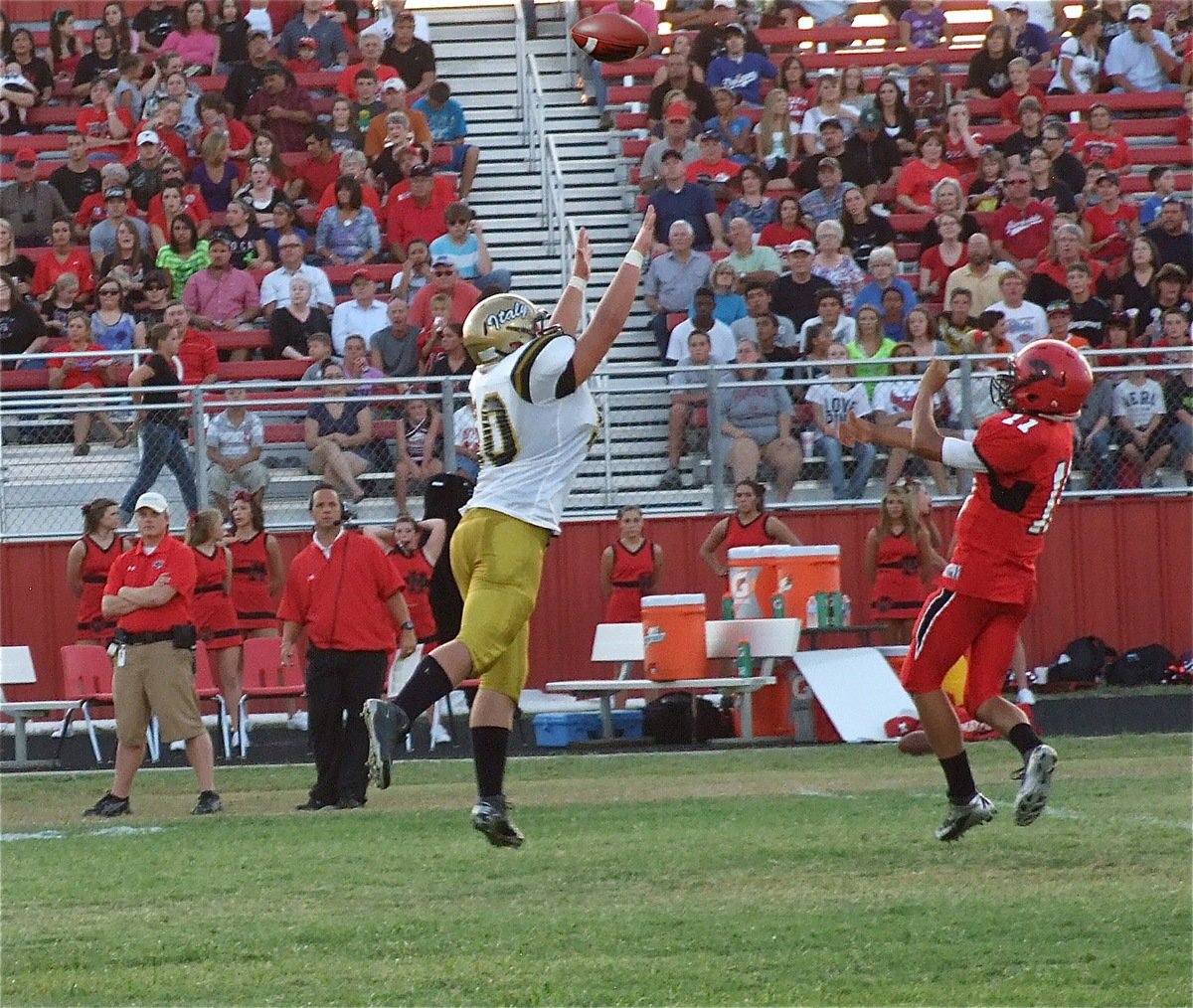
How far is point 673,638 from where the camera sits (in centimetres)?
1560

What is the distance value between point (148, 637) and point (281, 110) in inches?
355

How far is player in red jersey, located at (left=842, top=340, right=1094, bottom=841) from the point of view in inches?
309

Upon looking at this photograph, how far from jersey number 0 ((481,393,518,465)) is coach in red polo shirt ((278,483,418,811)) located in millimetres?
5786

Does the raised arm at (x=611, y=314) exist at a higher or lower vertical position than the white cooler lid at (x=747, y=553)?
higher

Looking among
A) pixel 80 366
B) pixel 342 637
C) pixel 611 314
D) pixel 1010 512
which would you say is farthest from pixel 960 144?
pixel 611 314

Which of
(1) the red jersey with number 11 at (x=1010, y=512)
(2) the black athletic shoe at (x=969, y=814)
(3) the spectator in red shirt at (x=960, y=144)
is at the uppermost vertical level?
(3) the spectator in red shirt at (x=960, y=144)

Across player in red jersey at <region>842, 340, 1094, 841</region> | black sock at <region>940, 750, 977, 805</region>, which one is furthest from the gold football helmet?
black sock at <region>940, 750, 977, 805</region>

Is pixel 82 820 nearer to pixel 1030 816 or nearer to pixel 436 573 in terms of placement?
pixel 436 573

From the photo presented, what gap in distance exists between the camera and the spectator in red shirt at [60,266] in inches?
734

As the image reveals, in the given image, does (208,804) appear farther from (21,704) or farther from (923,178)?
(923,178)

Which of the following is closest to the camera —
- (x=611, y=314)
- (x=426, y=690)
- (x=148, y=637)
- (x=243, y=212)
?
(x=611, y=314)

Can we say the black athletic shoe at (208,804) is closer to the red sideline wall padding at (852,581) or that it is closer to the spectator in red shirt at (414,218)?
the red sideline wall padding at (852,581)

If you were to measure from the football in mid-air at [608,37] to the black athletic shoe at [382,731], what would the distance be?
10.4 ft

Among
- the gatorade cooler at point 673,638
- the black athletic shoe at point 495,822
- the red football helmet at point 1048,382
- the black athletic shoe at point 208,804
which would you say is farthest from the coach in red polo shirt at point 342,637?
the red football helmet at point 1048,382
